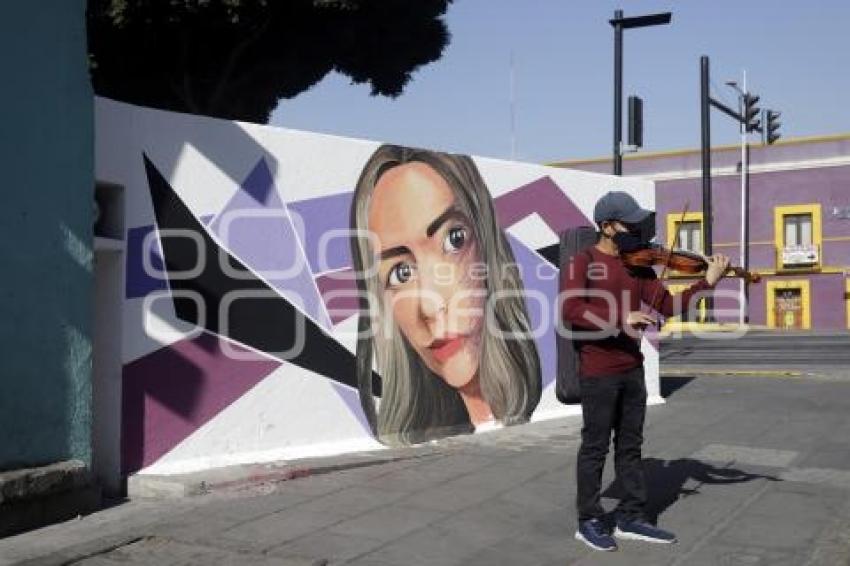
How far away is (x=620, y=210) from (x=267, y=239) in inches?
126

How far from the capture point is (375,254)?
790 centimetres

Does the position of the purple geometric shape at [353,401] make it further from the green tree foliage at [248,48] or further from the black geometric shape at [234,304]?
the green tree foliage at [248,48]

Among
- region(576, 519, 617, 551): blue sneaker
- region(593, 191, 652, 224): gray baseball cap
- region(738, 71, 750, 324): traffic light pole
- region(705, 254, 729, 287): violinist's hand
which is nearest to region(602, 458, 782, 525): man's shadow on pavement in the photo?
region(576, 519, 617, 551): blue sneaker

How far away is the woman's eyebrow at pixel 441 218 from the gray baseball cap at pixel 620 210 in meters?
3.64

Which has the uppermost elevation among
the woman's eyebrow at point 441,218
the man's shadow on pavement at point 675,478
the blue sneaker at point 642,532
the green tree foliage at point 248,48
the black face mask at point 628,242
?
the green tree foliage at point 248,48

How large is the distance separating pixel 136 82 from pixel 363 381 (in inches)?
453

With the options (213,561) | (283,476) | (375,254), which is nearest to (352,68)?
(375,254)

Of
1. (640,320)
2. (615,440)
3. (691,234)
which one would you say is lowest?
(615,440)

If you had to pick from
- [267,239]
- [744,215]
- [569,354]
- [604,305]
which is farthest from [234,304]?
[744,215]

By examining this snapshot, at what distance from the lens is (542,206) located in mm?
9719

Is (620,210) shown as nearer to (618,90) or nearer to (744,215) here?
(618,90)

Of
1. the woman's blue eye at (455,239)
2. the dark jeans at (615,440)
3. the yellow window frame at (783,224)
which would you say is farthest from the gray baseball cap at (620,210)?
the yellow window frame at (783,224)

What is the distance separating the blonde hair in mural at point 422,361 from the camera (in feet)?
25.6

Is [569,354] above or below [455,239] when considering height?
below
